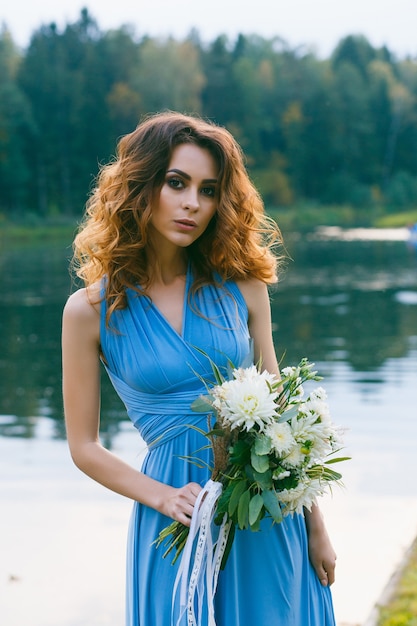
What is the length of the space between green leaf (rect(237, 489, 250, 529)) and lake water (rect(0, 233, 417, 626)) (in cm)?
250

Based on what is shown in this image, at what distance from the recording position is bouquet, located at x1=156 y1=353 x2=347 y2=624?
7.59 feet

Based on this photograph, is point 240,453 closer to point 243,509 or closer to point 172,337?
point 243,509

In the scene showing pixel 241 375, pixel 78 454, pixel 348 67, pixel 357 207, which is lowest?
pixel 357 207

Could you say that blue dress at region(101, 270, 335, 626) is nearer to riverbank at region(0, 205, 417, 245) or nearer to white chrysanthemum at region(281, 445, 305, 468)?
white chrysanthemum at region(281, 445, 305, 468)

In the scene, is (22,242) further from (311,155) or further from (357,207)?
(311,155)

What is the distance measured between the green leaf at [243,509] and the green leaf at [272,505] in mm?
40

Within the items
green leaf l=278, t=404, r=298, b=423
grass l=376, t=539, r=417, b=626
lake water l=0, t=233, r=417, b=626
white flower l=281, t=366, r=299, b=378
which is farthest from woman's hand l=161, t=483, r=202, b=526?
lake water l=0, t=233, r=417, b=626

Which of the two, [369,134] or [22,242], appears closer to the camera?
[22,242]

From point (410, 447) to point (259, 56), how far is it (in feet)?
309

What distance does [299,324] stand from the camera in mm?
16891

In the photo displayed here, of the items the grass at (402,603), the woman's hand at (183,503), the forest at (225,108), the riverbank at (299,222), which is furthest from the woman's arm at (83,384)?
the forest at (225,108)

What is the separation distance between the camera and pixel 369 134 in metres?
88.9

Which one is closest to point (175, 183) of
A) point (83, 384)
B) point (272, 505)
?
point (83, 384)

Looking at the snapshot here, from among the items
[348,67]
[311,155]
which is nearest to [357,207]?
[311,155]
